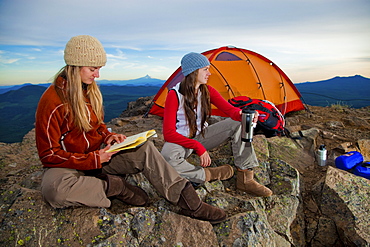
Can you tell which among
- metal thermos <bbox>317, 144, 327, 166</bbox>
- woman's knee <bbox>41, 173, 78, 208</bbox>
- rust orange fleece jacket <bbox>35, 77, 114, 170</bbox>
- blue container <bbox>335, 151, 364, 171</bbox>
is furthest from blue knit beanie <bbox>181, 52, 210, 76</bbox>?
blue container <bbox>335, 151, 364, 171</bbox>

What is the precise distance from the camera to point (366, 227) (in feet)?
9.80

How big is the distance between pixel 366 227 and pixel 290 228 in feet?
2.80

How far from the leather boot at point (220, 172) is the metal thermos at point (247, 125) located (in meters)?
0.50

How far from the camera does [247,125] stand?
3172 mm

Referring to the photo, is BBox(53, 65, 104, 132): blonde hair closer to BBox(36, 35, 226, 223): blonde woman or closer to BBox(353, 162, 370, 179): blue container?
BBox(36, 35, 226, 223): blonde woman

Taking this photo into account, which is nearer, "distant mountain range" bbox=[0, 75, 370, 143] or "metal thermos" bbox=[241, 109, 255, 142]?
"metal thermos" bbox=[241, 109, 255, 142]

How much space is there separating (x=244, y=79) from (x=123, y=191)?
230 inches

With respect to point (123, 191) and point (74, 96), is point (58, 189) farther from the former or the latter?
point (74, 96)

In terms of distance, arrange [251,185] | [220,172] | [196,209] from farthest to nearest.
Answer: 1. [220,172]
2. [251,185]
3. [196,209]

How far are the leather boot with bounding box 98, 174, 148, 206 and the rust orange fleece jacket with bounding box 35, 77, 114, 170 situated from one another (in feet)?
0.70

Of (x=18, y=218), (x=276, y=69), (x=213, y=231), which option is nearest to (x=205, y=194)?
(x=213, y=231)

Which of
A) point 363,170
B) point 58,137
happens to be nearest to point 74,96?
point 58,137

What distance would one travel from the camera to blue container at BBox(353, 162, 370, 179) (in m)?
4.17

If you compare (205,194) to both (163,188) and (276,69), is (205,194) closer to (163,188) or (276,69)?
(163,188)
